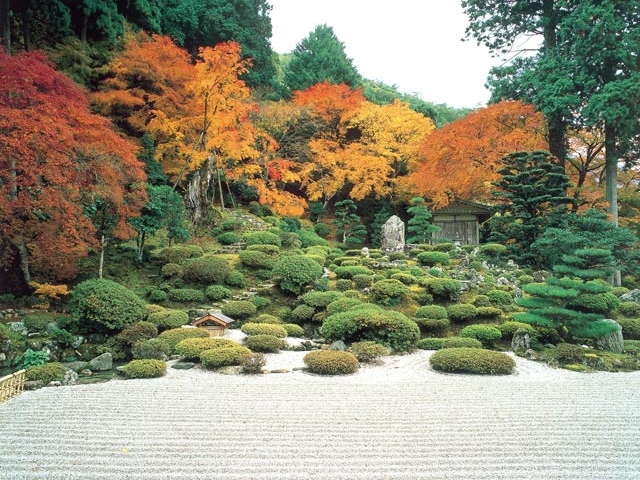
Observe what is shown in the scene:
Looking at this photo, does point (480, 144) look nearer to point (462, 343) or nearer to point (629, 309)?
point (629, 309)

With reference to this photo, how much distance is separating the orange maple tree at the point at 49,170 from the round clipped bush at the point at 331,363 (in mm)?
7537

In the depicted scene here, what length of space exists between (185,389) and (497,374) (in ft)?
21.4

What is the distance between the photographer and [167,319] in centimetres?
1198

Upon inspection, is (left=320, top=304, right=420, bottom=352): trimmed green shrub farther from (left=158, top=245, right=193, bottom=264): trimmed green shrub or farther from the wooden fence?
(left=158, top=245, right=193, bottom=264): trimmed green shrub

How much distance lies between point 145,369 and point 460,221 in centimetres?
1977

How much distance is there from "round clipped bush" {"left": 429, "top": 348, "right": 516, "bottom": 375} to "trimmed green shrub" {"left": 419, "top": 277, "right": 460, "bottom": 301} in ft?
14.4

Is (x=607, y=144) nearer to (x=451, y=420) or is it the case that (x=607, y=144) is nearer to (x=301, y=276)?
(x=301, y=276)

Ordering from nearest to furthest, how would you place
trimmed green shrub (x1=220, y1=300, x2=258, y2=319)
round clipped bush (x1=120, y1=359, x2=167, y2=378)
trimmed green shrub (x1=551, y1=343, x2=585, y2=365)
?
round clipped bush (x1=120, y1=359, x2=167, y2=378)
trimmed green shrub (x1=551, y1=343, x2=585, y2=365)
trimmed green shrub (x1=220, y1=300, x2=258, y2=319)

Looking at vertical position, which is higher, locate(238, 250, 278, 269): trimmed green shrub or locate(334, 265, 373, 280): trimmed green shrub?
locate(238, 250, 278, 269): trimmed green shrub

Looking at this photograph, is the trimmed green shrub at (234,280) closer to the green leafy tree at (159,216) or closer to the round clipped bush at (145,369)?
the green leafy tree at (159,216)

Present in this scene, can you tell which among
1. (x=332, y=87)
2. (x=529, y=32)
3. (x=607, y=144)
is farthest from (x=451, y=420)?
(x=332, y=87)

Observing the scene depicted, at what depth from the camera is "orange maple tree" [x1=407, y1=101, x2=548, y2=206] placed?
19.7 metres

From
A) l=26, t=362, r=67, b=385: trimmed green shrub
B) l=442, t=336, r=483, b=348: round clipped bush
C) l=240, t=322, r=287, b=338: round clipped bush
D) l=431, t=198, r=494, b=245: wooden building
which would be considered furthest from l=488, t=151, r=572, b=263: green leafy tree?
l=26, t=362, r=67, b=385: trimmed green shrub

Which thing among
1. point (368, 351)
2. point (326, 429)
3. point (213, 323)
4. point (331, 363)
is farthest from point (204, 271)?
point (326, 429)
